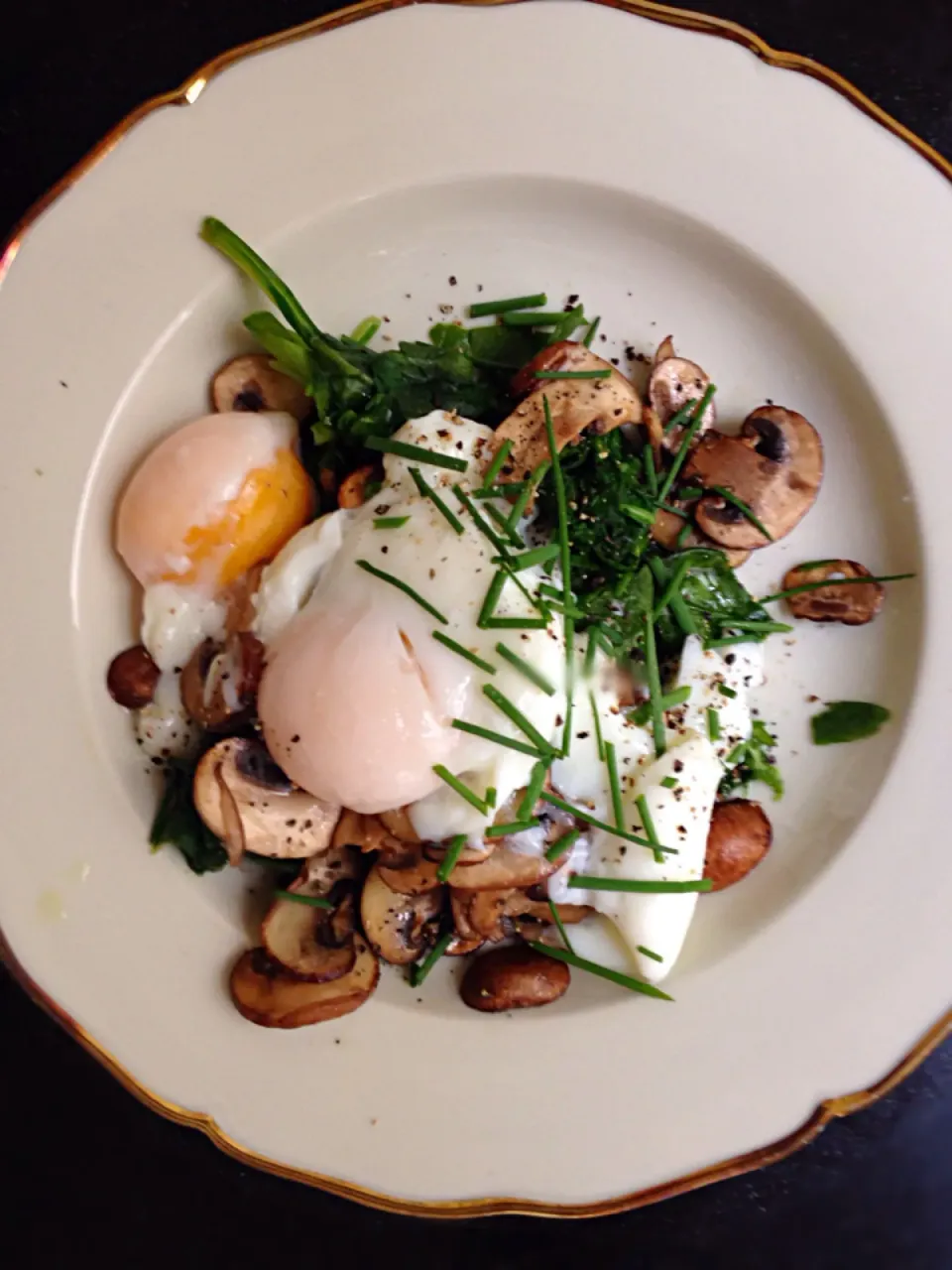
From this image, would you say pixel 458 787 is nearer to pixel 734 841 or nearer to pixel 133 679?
pixel 734 841

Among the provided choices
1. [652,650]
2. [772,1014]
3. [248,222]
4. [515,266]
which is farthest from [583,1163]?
[248,222]

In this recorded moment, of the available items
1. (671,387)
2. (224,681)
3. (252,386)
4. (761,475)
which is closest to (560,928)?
(224,681)

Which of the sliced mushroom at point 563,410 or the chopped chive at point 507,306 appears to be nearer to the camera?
the sliced mushroom at point 563,410

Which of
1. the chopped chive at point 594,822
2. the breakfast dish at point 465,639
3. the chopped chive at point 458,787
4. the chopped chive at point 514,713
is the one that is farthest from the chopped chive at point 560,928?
the chopped chive at point 514,713

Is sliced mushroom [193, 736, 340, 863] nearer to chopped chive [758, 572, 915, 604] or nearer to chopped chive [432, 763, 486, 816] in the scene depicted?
chopped chive [432, 763, 486, 816]

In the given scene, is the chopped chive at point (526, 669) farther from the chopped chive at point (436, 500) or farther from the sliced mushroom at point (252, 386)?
the sliced mushroom at point (252, 386)

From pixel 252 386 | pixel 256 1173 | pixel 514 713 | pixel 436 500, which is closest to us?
pixel 514 713

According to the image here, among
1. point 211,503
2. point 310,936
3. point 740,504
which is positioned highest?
point 740,504
